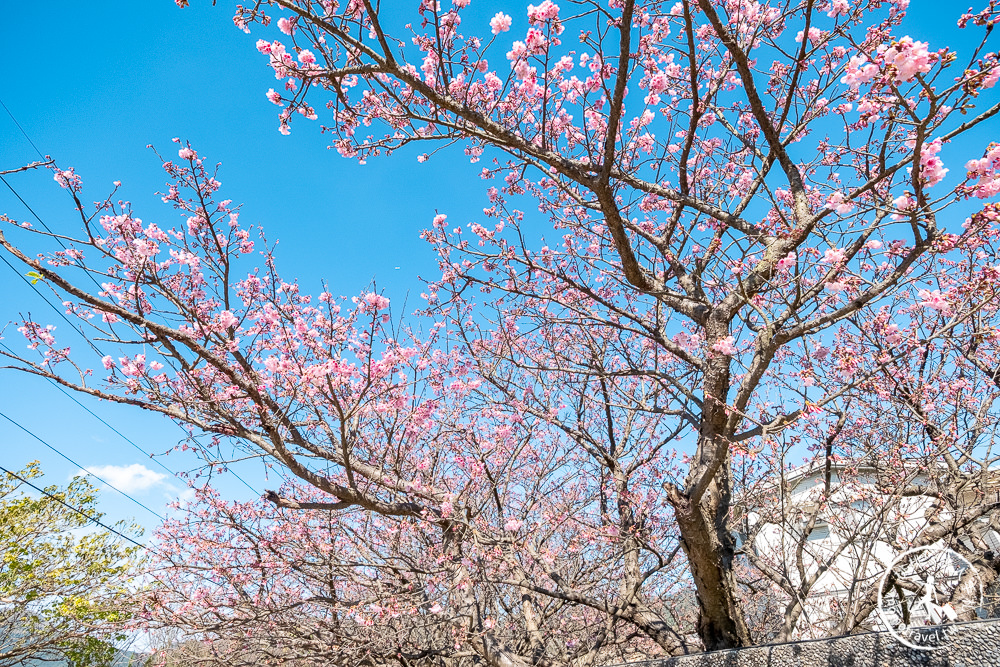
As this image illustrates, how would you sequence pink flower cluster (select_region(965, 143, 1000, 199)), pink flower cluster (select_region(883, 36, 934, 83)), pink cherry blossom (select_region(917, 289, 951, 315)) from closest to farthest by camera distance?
pink flower cluster (select_region(883, 36, 934, 83)) < pink flower cluster (select_region(965, 143, 1000, 199)) < pink cherry blossom (select_region(917, 289, 951, 315))

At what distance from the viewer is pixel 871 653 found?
89.4 inches

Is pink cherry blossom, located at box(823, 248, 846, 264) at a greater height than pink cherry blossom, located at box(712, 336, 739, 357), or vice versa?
pink cherry blossom, located at box(823, 248, 846, 264)

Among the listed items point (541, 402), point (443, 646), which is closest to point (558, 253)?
point (541, 402)

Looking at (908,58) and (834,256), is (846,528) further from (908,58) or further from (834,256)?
(908,58)

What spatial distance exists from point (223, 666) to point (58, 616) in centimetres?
470

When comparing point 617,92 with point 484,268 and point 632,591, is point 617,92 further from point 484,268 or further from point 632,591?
point 632,591

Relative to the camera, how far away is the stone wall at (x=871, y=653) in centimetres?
208

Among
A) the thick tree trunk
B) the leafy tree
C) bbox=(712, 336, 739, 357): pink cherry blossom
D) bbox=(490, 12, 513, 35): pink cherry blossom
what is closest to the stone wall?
the thick tree trunk

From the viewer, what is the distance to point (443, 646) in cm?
489

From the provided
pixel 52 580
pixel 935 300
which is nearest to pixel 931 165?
pixel 935 300

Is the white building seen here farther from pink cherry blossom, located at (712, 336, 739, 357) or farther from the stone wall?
the stone wall

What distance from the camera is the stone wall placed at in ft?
6.82

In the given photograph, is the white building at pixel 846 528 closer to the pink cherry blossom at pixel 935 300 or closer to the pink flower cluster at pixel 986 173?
the pink cherry blossom at pixel 935 300

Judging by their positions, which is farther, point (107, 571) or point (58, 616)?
point (107, 571)
